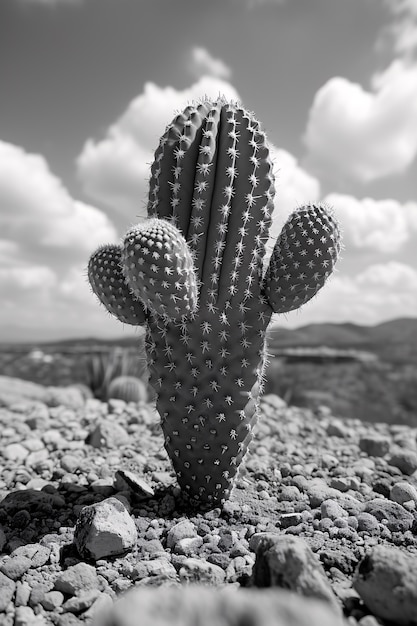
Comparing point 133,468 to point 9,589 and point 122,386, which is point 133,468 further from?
point 122,386

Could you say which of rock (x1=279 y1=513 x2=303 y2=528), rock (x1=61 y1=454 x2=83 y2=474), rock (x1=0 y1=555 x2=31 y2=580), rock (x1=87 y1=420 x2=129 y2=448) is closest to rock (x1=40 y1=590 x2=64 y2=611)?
rock (x1=0 y1=555 x2=31 y2=580)

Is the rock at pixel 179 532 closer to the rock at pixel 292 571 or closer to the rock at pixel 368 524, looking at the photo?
the rock at pixel 292 571

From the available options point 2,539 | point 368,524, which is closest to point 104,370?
point 2,539

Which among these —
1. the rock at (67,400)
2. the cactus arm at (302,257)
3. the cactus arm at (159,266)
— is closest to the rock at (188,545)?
the cactus arm at (159,266)

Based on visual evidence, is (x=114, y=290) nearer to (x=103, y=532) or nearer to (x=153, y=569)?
(x=103, y=532)

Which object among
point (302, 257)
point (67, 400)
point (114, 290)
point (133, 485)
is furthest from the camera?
point (67, 400)
